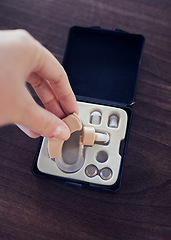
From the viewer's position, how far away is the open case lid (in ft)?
2.15

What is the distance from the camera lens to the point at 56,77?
0.46m

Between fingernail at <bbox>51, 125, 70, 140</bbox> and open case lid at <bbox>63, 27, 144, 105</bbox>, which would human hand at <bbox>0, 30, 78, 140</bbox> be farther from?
open case lid at <bbox>63, 27, 144, 105</bbox>

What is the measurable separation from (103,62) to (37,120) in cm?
38

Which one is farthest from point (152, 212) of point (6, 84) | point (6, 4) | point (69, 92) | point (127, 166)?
point (6, 4)

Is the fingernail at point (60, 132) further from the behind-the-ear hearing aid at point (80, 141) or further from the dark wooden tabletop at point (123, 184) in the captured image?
the dark wooden tabletop at point (123, 184)

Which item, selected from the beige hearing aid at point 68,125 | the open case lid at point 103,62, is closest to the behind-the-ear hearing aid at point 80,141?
the beige hearing aid at point 68,125

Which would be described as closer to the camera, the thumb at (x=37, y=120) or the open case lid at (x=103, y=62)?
the thumb at (x=37, y=120)

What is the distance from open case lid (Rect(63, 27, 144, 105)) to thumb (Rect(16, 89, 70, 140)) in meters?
0.23

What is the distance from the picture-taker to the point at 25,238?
1.78 ft

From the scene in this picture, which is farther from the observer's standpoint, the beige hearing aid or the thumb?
the beige hearing aid

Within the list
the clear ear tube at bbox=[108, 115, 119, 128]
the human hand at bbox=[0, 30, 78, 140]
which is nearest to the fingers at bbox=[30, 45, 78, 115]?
the human hand at bbox=[0, 30, 78, 140]

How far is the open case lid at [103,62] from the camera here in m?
0.66

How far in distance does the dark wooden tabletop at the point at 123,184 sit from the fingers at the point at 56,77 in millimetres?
160

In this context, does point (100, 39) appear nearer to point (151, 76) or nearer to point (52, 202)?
point (151, 76)
